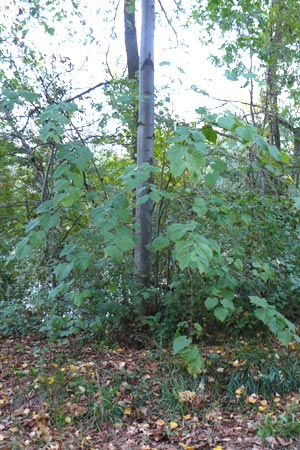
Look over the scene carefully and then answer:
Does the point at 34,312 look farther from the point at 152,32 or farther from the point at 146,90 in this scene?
the point at 152,32

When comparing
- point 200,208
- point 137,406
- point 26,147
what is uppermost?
point 26,147

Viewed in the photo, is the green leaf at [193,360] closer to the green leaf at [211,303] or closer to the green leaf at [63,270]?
the green leaf at [211,303]

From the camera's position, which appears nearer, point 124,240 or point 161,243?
point 124,240

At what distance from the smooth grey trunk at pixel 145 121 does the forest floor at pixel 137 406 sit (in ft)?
3.13

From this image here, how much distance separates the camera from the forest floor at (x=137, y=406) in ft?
11.0

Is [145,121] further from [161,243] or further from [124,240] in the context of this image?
[124,240]

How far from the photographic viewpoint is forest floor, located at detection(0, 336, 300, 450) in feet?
11.0

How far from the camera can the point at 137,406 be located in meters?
3.78

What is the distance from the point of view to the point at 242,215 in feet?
13.0

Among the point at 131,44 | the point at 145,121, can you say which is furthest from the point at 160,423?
the point at 131,44

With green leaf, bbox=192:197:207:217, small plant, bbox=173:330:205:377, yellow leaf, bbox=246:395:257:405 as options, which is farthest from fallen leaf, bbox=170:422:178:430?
green leaf, bbox=192:197:207:217

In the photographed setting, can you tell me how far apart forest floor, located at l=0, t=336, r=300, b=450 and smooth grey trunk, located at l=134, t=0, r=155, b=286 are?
3.13ft

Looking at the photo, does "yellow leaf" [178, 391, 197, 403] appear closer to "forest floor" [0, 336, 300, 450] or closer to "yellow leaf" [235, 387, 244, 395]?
"forest floor" [0, 336, 300, 450]

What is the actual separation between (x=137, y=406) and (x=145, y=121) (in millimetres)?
2661
